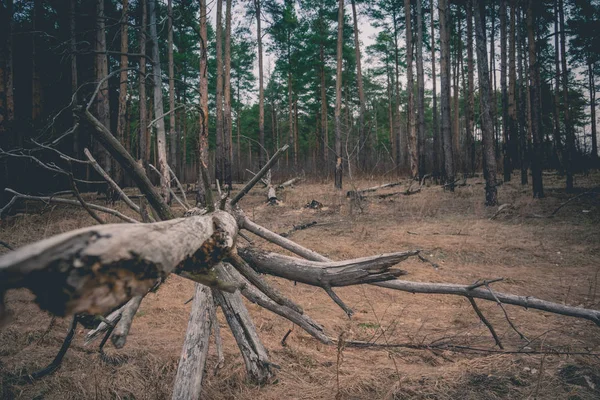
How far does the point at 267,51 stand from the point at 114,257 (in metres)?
27.0

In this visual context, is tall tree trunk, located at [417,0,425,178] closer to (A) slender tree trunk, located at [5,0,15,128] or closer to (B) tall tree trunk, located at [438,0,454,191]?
(B) tall tree trunk, located at [438,0,454,191]

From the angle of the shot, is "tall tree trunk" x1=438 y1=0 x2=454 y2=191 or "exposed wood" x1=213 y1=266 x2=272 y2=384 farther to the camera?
"tall tree trunk" x1=438 y1=0 x2=454 y2=191

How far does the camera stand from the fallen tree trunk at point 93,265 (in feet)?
1.88

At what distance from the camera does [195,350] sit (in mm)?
1972

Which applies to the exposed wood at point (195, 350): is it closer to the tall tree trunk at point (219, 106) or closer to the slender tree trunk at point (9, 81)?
the slender tree trunk at point (9, 81)

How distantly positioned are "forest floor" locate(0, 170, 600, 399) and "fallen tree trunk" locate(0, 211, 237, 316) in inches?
53.9

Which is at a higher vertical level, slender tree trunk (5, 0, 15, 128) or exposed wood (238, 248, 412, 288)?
slender tree trunk (5, 0, 15, 128)

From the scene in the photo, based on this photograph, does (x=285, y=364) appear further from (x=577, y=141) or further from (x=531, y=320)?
(x=577, y=141)

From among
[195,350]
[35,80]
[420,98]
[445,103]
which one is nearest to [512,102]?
[445,103]

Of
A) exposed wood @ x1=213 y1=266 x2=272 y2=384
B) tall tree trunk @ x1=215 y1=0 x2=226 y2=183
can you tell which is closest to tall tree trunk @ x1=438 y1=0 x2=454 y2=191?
tall tree trunk @ x1=215 y1=0 x2=226 y2=183

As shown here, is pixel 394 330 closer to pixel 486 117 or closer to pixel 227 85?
pixel 486 117

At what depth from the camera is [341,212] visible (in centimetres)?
894

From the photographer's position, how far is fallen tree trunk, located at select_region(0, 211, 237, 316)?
0.57 metres

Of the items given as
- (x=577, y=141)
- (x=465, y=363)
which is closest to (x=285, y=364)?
(x=465, y=363)
